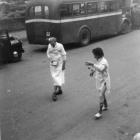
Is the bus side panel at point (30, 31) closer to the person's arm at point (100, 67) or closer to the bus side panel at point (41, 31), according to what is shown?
the bus side panel at point (41, 31)

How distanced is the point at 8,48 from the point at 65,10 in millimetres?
3872

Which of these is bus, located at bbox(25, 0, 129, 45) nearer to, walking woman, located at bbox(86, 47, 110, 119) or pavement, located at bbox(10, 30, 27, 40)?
pavement, located at bbox(10, 30, 27, 40)

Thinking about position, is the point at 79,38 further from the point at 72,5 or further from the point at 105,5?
the point at 105,5

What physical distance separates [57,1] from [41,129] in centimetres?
974

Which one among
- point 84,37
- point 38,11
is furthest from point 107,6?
point 38,11

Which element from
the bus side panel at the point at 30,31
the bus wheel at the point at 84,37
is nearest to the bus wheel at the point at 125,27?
the bus wheel at the point at 84,37

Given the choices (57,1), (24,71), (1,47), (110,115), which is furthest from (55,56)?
(57,1)

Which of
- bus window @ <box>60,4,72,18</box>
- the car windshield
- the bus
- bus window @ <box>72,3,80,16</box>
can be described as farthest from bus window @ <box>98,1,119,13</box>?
the car windshield

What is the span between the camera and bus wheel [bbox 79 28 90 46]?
56.0 feet

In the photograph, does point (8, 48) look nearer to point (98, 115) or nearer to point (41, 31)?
point (41, 31)

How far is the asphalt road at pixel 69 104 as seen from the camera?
21.9 ft

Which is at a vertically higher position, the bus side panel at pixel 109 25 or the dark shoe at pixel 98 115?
the dark shoe at pixel 98 115

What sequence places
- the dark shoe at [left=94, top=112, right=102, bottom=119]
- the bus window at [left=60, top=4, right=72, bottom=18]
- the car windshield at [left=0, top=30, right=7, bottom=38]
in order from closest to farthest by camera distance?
1. the dark shoe at [left=94, top=112, right=102, bottom=119]
2. the car windshield at [left=0, top=30, right=7, bottom=38]
3. the bus window at [left=60, top=4, right=72, bottom=18]

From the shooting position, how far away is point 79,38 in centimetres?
1689
